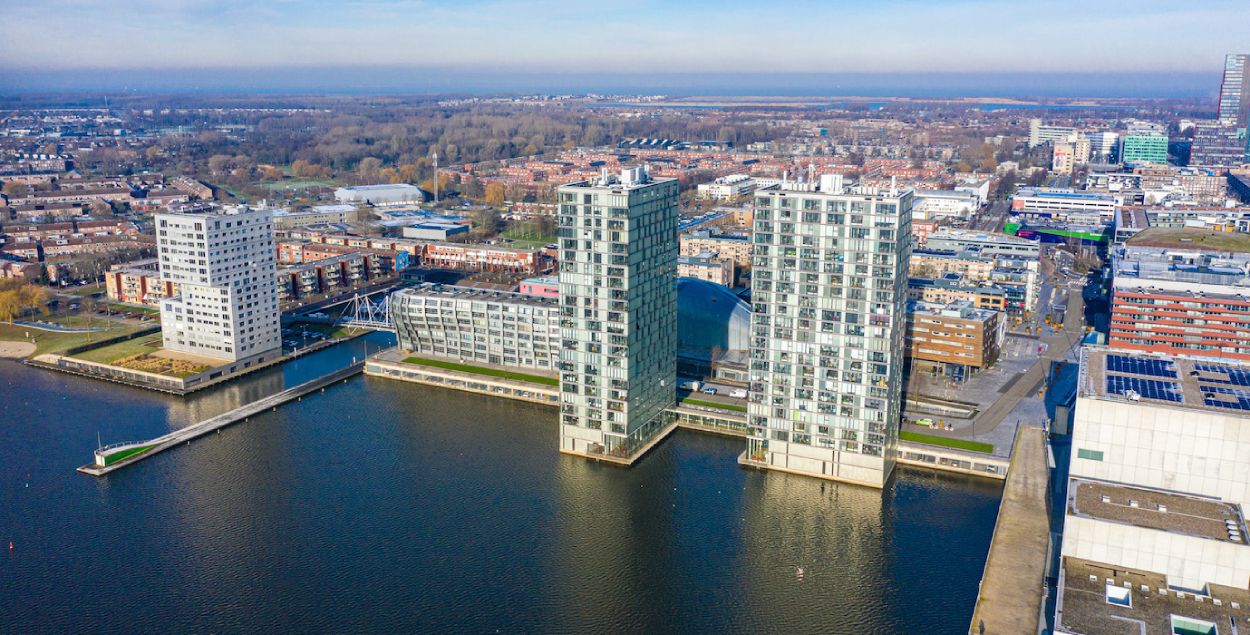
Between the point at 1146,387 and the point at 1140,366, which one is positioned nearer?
the point at 1146,387

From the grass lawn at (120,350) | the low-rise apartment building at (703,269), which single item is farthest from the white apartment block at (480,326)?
the low-rise apartment building at (703,269)

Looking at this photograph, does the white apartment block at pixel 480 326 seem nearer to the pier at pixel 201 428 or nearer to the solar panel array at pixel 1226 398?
the pier at pixel 201 428

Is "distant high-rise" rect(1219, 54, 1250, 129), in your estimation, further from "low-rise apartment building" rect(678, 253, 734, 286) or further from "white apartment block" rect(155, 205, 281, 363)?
"white apartment block" rect(155, 205, 281, 363)

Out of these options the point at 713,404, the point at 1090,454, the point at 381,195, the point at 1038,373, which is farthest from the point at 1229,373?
the point at 381,195

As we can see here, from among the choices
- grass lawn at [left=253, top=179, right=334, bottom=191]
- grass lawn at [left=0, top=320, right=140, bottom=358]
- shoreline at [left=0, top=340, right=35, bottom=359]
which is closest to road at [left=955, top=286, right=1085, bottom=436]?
grass lawn at [left=0, top=320, right=140, bottom=358]

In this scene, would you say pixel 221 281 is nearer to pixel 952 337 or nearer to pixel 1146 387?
pixel 952 337

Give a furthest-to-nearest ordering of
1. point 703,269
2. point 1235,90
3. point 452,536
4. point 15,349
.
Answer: point 1235,90 < point 703,269 < point 15,349 < point 452,536
